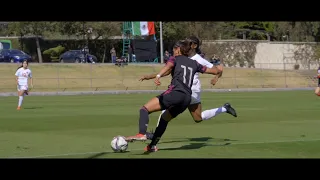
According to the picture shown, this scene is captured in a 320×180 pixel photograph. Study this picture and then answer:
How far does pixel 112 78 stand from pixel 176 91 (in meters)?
40.7

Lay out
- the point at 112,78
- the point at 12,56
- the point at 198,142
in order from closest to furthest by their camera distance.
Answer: the point at 198,142, the point at 112,78, the point at 12,56

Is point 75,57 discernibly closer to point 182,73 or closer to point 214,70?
point 214,70

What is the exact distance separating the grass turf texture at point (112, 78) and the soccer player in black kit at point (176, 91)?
36.4 metres

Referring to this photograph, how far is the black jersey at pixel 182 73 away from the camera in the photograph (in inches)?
467

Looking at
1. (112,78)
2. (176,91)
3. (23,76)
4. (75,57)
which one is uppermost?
(176,91)

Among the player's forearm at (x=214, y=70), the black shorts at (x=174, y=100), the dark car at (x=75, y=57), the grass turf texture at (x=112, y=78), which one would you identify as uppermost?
the player's forearm at (x=214, y=70)

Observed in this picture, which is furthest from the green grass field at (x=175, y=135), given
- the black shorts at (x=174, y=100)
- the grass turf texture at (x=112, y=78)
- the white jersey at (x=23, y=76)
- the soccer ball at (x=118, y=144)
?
the grass turf texture at (x=112, y=78)

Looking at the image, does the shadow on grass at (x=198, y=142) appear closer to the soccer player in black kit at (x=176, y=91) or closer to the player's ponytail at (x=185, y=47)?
the soccer player in black kit at (x=176, y=91)

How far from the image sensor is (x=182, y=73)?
11930 mm

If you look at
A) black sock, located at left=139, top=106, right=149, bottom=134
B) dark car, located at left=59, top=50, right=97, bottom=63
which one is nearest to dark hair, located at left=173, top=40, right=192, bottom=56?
black sock, located at left=139, top=106, right=149, bottom=134

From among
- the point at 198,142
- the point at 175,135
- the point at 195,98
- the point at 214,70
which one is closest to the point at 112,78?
the point at 175,135

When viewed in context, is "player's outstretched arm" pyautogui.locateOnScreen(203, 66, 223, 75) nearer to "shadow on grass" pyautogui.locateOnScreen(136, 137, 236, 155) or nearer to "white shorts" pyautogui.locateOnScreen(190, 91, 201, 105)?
"white shorts" pyautogui.locateOnScreen(190, 91, 201, 105)
